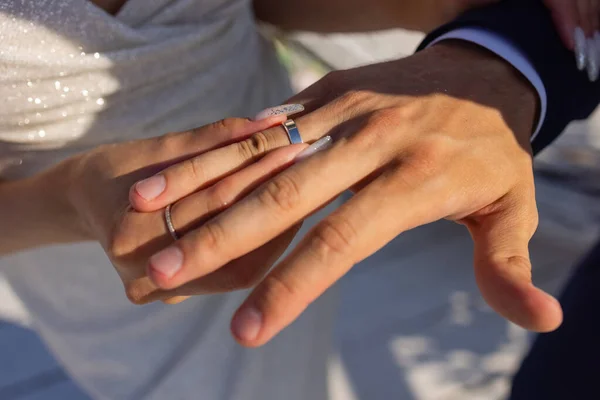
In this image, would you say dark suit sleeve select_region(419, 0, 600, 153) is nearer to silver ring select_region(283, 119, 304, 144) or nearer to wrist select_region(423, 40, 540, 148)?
wrist select_region(423, 40, 540, 148)

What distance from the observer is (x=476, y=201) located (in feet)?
2.13

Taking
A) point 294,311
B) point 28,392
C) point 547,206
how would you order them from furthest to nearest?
point 547,206 < point 28,392 < point 294,311

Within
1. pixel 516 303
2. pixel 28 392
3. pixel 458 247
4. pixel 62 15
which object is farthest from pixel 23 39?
pixel 458 247

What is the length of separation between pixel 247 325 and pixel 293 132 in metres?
0.26

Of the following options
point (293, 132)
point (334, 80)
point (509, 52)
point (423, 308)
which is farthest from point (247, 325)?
point (423, 308)

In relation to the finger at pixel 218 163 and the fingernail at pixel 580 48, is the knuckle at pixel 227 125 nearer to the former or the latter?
the finger at pixel 218 163

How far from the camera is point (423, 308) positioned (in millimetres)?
1919

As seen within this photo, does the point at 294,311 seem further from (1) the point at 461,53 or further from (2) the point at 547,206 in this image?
(2) the point at 547,206

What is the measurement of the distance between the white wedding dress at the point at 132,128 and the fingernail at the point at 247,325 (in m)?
0.45

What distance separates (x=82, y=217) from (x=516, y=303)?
0.52m

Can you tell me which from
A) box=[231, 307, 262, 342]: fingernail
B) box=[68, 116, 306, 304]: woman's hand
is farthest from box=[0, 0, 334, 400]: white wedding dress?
box=[231, 307, 262, 342]: fingernail

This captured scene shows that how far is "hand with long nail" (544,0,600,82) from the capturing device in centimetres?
88

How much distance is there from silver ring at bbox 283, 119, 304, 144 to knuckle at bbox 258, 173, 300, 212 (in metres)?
0.09

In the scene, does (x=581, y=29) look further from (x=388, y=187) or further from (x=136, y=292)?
(x=136, y=292)
